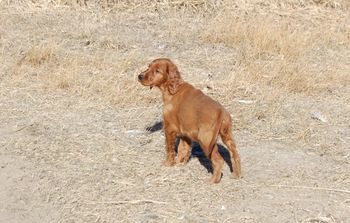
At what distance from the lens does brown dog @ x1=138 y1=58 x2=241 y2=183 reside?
16.3ft

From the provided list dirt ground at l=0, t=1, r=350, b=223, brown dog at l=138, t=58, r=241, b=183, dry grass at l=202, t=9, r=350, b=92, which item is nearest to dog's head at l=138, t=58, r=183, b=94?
brown dog at l=138, t=58, r=241, b=183

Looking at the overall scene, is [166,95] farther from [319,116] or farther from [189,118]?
[319,116]

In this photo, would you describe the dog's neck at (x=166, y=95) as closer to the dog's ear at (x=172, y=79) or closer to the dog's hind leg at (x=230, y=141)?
the dog's ear at (x=172, y=79)

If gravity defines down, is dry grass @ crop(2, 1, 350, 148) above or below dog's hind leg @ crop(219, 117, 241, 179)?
below

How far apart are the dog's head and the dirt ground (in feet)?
2.29

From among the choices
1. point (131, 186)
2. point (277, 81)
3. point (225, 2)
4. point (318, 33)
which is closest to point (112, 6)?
point (225, 2)

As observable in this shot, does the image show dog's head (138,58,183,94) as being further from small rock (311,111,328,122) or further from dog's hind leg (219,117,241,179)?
small rock (311,111,328,122)

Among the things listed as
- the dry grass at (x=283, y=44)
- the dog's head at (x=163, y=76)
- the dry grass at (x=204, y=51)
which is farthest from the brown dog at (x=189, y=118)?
the dry grass at (x=283, y=44)

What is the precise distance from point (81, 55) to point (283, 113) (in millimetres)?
3089

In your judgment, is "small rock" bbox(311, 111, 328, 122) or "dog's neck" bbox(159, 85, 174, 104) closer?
"dog's neck" bbox(159, 85, 174, 104)

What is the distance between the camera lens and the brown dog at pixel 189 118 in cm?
498

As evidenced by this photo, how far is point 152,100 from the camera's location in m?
7.28

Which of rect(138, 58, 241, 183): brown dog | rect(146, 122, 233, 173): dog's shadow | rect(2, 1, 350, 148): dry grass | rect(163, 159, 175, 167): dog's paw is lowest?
rect(2, 1, 350, 148): dry grass

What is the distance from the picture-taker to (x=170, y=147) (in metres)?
5.44
